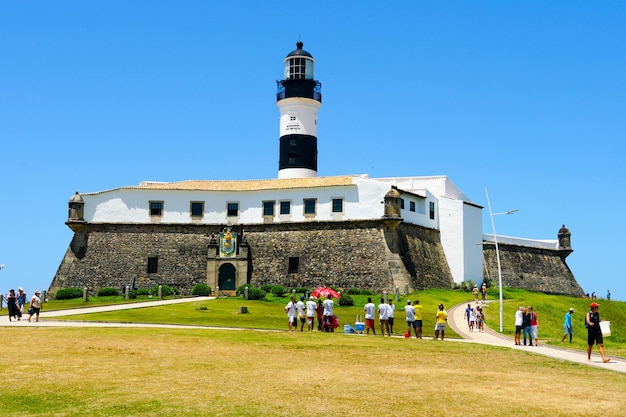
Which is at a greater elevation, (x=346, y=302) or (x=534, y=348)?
(x=346, y=302)

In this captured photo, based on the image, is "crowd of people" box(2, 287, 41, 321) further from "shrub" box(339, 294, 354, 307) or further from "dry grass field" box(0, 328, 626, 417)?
"shrub" box(339, 294, 354, 307)

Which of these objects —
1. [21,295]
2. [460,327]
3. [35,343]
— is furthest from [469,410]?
[21,295]

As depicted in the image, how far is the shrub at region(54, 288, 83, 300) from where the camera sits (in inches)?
2408

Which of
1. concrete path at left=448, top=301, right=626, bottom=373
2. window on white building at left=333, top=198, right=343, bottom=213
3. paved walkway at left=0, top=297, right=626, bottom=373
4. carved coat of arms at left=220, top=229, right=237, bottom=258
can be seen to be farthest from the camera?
carved coat of arms at left=220, top=229, right=237, bottom=258

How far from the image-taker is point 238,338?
30.9m

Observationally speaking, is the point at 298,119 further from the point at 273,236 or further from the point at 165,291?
the point at 165,291

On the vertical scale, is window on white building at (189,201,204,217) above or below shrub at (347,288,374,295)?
above

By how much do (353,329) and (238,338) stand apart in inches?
349

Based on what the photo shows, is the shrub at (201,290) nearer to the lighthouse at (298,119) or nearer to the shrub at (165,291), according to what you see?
the shrub at (165,291)

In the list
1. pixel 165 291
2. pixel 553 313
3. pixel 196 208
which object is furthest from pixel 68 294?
pixel 553 313

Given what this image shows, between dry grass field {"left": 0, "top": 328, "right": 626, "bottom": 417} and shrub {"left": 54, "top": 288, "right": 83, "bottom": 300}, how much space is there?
3067cm

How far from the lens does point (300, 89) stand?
78.9 metres

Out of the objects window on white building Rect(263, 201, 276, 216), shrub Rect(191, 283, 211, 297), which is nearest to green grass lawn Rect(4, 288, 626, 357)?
shrub Rect(191, 283, 211, 297)

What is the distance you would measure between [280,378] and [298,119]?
194 ft
